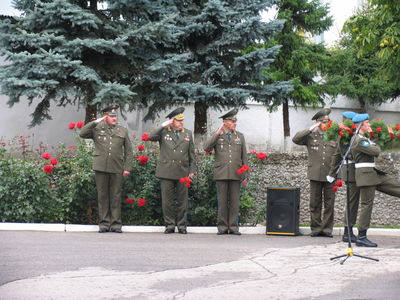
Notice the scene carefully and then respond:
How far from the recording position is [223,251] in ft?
31.9

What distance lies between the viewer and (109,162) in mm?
12086

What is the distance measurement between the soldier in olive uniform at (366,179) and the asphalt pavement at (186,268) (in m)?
0.42

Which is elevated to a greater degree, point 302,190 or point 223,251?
point 302,190

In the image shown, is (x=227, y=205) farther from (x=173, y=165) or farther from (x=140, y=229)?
(x=140, y=229)

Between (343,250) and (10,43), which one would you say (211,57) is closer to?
(10,43)

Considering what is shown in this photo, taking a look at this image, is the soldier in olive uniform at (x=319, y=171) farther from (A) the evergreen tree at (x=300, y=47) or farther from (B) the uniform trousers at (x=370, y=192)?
(A) the evergreen tree at (x=300, y=47)

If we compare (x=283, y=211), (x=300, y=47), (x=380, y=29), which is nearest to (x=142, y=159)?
(x=283, y=211)

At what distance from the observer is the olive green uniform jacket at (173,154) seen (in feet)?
40.2

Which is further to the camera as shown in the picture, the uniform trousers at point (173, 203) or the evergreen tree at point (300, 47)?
the evergreen tree at point (300, 47)

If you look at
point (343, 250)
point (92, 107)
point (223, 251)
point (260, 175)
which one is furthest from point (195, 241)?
point (92, 107)

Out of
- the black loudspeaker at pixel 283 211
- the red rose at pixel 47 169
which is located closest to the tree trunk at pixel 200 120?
the black loudspeaker at pixel 283 211

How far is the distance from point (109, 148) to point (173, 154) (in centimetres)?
110

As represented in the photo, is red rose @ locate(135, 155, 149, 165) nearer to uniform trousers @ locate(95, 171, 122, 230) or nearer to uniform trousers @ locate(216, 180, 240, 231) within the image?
uniform trousers @ locate(95, 171, 122, 230)

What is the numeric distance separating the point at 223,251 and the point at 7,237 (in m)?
3.34
